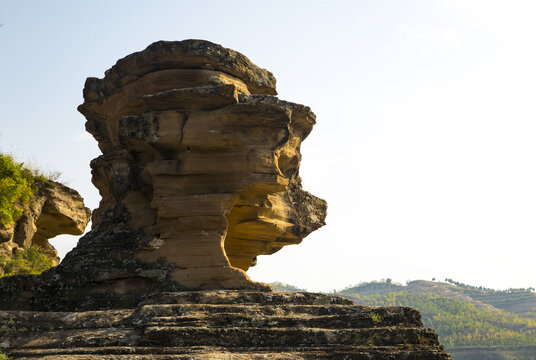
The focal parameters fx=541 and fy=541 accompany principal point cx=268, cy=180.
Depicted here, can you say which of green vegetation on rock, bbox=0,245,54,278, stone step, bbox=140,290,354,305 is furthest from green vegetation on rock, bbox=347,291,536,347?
stone step, bbox=140,290,354,305

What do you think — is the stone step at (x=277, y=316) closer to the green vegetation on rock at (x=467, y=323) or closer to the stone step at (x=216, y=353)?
the stone step at (x=216, y=353)

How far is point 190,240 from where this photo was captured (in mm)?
14125

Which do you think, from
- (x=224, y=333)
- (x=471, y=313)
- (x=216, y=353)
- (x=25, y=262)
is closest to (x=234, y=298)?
(x=224, y=333)

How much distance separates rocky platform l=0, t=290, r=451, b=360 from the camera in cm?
952

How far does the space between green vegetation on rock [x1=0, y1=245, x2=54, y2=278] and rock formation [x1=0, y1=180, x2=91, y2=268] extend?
1.26 feet

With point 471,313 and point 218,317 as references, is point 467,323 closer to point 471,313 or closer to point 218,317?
point 471,313

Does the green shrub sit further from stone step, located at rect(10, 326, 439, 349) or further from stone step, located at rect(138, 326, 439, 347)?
stone step, located at rect(138, 326, 439, 347)

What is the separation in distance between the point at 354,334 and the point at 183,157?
22.5ft

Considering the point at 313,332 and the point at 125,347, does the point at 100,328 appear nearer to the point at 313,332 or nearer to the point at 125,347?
the point at 125,347

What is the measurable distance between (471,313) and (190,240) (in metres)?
91.8

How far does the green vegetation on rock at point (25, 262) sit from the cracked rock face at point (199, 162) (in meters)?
7.07

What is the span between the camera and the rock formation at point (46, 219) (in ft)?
74.4

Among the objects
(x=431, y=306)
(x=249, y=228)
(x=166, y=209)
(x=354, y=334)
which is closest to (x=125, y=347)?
(x=354, y=334)

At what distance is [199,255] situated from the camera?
552 inches
